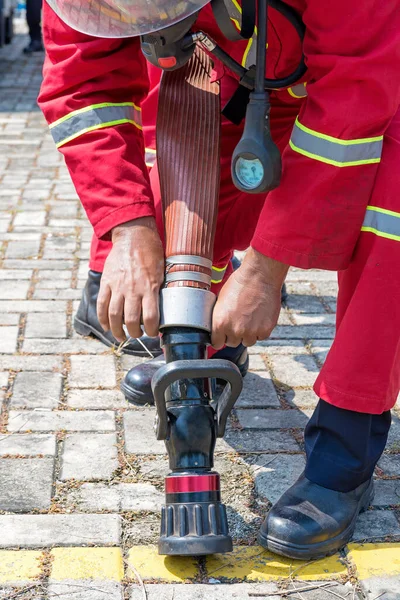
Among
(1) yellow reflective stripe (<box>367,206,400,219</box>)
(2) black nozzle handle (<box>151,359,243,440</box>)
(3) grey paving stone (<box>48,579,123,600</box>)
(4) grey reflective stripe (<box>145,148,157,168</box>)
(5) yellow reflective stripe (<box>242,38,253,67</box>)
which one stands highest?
(5) yellow reflective stripe (<box>242,38,253,67</box>)

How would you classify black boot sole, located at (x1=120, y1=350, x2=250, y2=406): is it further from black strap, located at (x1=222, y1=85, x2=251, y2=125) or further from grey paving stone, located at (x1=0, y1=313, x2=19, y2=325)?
black strap, located at (x1=222, y1=85, x2=251, y2=125)

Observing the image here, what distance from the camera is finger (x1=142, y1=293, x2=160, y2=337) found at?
83.1 inches

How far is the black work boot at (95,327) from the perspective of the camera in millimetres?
3201

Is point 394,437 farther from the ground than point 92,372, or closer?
farther from the ground

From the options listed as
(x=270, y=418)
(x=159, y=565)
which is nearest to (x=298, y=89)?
(x=270, y=418)

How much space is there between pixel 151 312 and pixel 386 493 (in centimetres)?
81

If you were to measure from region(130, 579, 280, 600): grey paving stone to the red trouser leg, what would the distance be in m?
0.45

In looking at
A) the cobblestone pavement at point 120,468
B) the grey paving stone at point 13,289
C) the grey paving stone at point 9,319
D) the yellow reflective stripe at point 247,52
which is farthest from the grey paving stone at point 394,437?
the grey paving stone at point 13,289

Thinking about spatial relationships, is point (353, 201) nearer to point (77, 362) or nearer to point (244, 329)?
point (244, 329)

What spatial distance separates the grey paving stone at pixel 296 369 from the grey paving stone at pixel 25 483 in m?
0.92

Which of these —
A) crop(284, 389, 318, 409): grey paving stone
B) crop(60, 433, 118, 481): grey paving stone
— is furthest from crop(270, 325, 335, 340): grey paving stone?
crop(60, 433, 118, 481): grey paving stone

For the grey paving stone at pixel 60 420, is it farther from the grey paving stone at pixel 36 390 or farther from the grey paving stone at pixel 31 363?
the grey paving stone at pixel 31 363

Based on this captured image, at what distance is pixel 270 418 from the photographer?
279 cm

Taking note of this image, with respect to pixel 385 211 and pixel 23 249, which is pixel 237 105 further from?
pixel 23 249
